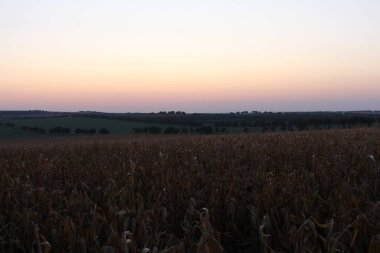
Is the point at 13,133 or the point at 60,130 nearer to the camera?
the point at 13,133

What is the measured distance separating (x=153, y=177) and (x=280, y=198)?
7.39ft

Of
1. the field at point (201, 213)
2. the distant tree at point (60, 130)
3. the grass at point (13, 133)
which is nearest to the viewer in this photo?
the field at point (201, 213)

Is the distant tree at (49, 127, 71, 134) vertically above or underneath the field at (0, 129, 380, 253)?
underneath

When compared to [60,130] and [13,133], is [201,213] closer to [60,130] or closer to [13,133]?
[13,133]

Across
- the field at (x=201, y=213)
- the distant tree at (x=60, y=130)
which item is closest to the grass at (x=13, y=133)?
the distant tree at (x=60, y=130)

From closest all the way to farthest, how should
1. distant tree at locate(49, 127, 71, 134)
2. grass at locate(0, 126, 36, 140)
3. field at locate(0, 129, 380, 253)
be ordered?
field at locate(0, 129, 380, 253) → grass at locate(0, 126, 36, 140) → distant tree at locate(49, 127, 71, 134)

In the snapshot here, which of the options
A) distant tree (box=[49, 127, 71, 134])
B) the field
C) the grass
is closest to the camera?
the field

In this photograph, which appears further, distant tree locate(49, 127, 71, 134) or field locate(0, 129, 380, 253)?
distant tree locate(49, 127, 71, 134)

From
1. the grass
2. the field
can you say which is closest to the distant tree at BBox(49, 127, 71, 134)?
the grass

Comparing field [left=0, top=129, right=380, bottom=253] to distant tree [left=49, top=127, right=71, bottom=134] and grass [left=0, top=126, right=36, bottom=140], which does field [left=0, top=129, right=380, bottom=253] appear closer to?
grass [left=0, top=126, right=36, bottom=140]

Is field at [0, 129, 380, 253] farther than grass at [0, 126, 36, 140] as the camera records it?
No

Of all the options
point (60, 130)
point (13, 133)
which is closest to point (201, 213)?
point (13, 133)

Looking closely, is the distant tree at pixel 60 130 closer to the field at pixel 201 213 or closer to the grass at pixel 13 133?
the grass at pixel 13 133

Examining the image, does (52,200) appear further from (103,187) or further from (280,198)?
(280,198)
